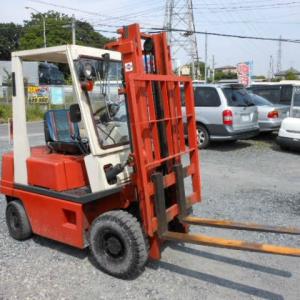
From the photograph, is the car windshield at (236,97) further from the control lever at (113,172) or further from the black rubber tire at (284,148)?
the control lever at (113,172)

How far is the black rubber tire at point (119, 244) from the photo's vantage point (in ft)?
14.8

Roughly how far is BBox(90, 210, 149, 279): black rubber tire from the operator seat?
117 centimetres

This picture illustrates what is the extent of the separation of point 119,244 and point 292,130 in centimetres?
888

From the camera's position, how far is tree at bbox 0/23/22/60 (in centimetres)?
8500

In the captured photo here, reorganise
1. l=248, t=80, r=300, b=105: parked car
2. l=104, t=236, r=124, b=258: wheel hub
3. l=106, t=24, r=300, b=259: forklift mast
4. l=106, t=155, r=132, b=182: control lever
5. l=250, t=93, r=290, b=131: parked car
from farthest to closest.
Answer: l=248, t=80, r=300, b=105: parked car, l=250, t=93, r=290, b=131: parked car, l=106, t=155, r=132, b=182: control lever, l=104, t=236, r=124, b=258: wheel hub, l=106, t=24, r=300, b=259: forklift mast

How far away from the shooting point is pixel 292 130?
488 inches

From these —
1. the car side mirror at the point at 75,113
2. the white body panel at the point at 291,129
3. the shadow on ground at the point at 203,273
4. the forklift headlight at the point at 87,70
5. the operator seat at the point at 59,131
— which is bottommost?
the shadow on ground at the point at 203,273

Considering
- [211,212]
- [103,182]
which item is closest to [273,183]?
[211,212]

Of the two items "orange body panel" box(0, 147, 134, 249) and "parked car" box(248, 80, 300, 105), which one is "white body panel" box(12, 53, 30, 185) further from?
"parked car" box(248, 80, 300, 105)

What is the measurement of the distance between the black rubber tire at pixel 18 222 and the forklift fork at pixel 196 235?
1886mm

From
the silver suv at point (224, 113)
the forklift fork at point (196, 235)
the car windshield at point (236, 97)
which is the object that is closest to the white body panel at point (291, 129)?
the silver suv at point (224, 113)

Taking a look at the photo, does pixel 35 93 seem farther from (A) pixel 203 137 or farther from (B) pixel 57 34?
(B) pixel 57 34

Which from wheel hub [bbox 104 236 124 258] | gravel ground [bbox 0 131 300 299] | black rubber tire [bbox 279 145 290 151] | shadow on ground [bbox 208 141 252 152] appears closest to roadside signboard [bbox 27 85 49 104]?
gravel ground [bbox 0 131 300 299]

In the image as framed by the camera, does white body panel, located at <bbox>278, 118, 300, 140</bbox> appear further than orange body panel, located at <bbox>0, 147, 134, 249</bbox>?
Yes
